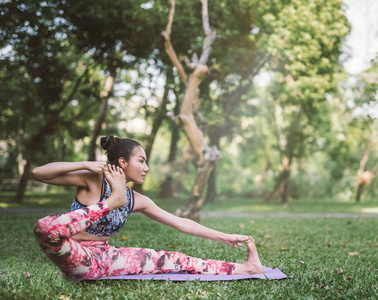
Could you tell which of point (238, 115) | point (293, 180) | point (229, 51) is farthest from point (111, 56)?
point (293, 180)

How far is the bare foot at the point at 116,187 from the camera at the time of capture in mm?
2662

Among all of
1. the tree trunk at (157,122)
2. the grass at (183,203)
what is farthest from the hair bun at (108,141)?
the tree trunk at (157,122)

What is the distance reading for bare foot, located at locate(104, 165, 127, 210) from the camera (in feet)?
8.73

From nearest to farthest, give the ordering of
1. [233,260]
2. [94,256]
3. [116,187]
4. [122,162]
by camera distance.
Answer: [116,187], [94,256], [122,162], [233,260]

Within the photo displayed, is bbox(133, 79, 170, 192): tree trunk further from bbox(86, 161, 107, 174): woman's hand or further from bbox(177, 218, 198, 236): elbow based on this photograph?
bbox(86, 161, 107, 174): woman's hand

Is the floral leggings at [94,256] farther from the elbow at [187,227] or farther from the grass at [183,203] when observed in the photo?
the grass at [183,203]

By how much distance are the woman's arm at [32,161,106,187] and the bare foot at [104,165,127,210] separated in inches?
3.0

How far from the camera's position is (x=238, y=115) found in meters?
18.1

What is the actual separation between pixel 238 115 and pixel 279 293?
1556 cm

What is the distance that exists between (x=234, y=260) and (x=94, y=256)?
2012 millimetres

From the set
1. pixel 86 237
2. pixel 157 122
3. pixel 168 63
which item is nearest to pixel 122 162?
pixel 86 237

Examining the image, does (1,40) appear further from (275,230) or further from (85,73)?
(275,230)

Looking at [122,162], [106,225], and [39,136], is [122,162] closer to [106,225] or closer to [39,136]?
[106,225]

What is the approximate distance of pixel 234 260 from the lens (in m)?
4.37
